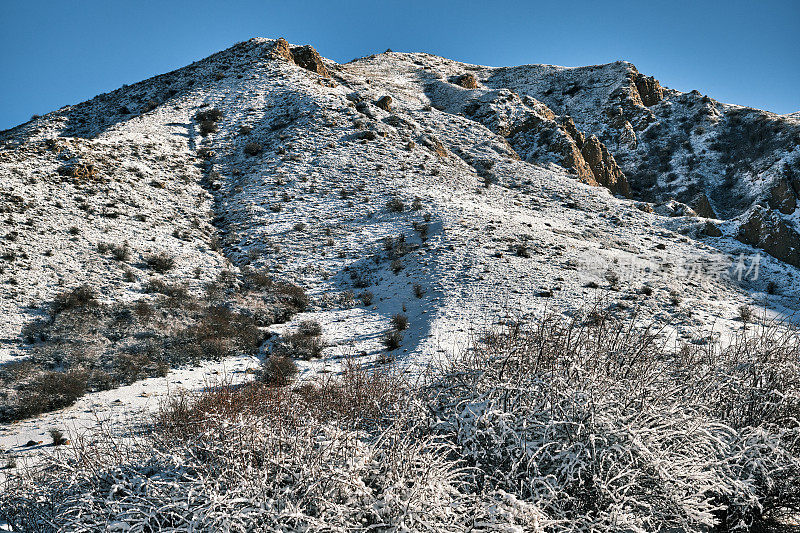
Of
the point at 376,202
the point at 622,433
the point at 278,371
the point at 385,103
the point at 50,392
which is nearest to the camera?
the point at 622,433

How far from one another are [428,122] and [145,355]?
34.6 metres

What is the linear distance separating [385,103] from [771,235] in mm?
32247

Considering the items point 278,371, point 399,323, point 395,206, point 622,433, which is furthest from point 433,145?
point 622,433

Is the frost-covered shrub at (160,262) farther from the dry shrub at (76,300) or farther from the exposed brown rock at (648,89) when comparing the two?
the exposed brown rock at (648,89)

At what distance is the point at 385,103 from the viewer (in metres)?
39.7

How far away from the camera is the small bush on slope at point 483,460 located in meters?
3.97

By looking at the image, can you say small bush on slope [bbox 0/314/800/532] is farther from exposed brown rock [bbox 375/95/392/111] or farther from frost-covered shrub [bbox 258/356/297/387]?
exposed brown rock [bbox 375/95/392/111]

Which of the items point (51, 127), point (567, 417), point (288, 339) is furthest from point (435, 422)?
point (51, 127)

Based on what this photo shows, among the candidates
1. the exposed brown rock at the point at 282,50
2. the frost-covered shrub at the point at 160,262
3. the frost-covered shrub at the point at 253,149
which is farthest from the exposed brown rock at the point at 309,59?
the frost-covered shrub at the point at 160,262

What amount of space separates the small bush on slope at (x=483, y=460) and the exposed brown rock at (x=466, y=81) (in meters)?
54.1

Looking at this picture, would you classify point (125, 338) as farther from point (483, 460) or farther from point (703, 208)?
point (703, 208)

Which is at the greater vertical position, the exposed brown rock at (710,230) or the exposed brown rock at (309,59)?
the exposed brown rock at (309,59)

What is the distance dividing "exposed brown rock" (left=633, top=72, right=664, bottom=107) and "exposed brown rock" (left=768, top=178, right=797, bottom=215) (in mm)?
26262

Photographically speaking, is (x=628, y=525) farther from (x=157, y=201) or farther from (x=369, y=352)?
(x=157, y=201)
